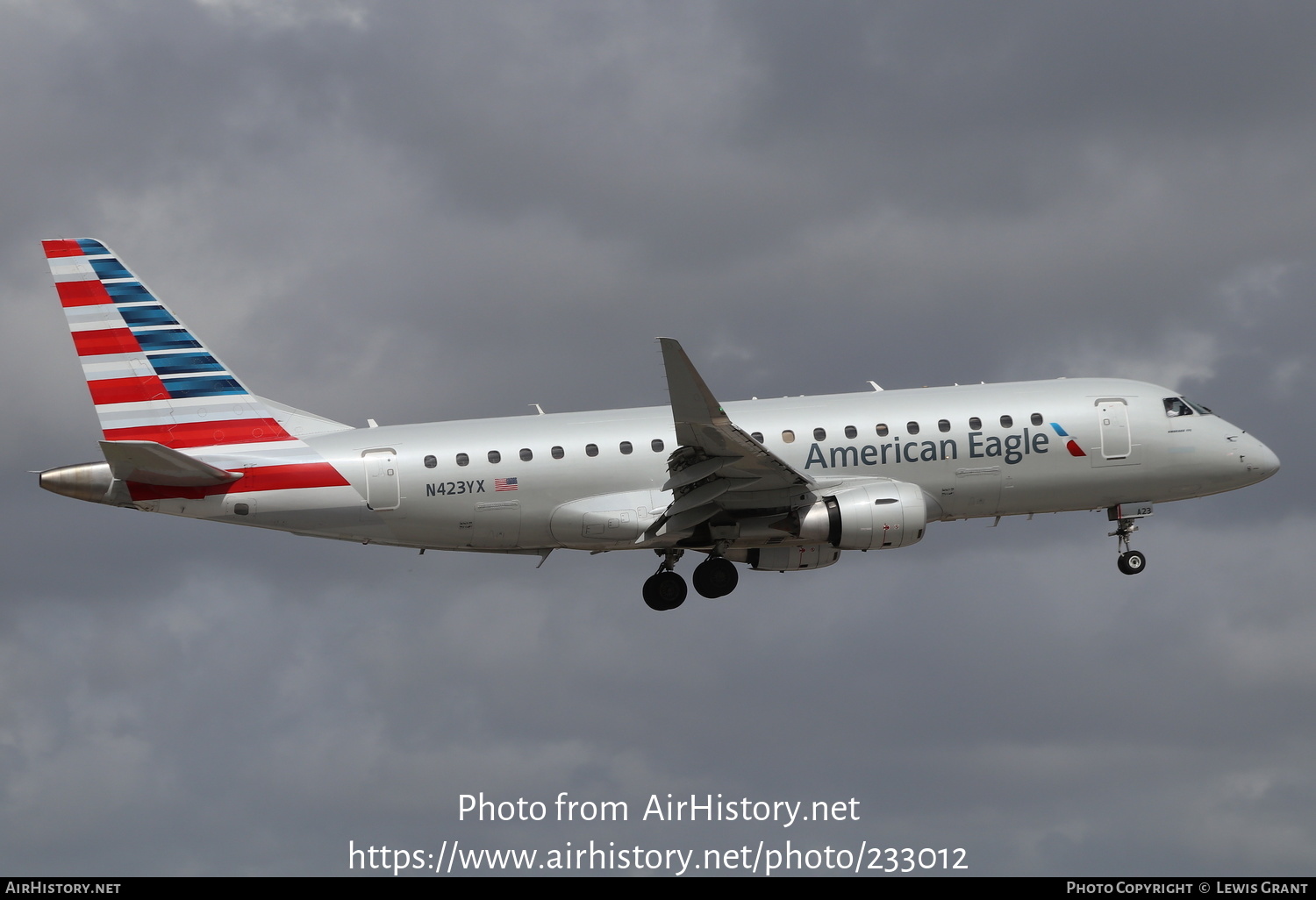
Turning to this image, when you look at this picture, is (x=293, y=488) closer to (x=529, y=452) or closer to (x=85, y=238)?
(x=529, y=452)

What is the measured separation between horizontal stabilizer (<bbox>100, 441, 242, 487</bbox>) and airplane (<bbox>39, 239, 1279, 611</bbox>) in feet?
0.24

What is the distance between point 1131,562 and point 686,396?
18.4 metres

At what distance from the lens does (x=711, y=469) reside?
140ft

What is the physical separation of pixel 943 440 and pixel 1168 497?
8.82 meters

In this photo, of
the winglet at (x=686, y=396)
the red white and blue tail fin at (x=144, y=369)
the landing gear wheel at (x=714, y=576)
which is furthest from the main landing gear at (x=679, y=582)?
the red white and blue tail fin at (x=144, y=369)

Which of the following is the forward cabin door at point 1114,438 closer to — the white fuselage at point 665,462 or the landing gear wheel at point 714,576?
the white fuselage at point 665,462

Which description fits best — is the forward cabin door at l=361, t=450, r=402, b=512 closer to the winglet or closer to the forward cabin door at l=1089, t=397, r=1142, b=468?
the winglet

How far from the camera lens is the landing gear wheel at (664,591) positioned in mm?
47125

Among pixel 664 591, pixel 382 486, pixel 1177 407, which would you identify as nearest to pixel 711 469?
pixel 664 591

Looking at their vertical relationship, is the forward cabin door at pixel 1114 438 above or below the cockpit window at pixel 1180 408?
below

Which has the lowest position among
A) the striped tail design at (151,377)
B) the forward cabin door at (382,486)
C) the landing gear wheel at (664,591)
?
the landing gear wheel at (664,591)

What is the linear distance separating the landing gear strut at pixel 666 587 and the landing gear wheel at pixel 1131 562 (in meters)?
14.7

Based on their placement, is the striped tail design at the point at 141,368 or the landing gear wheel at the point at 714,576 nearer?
the striped tail design at the point at 141,368

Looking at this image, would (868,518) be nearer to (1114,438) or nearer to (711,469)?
(711,469)
